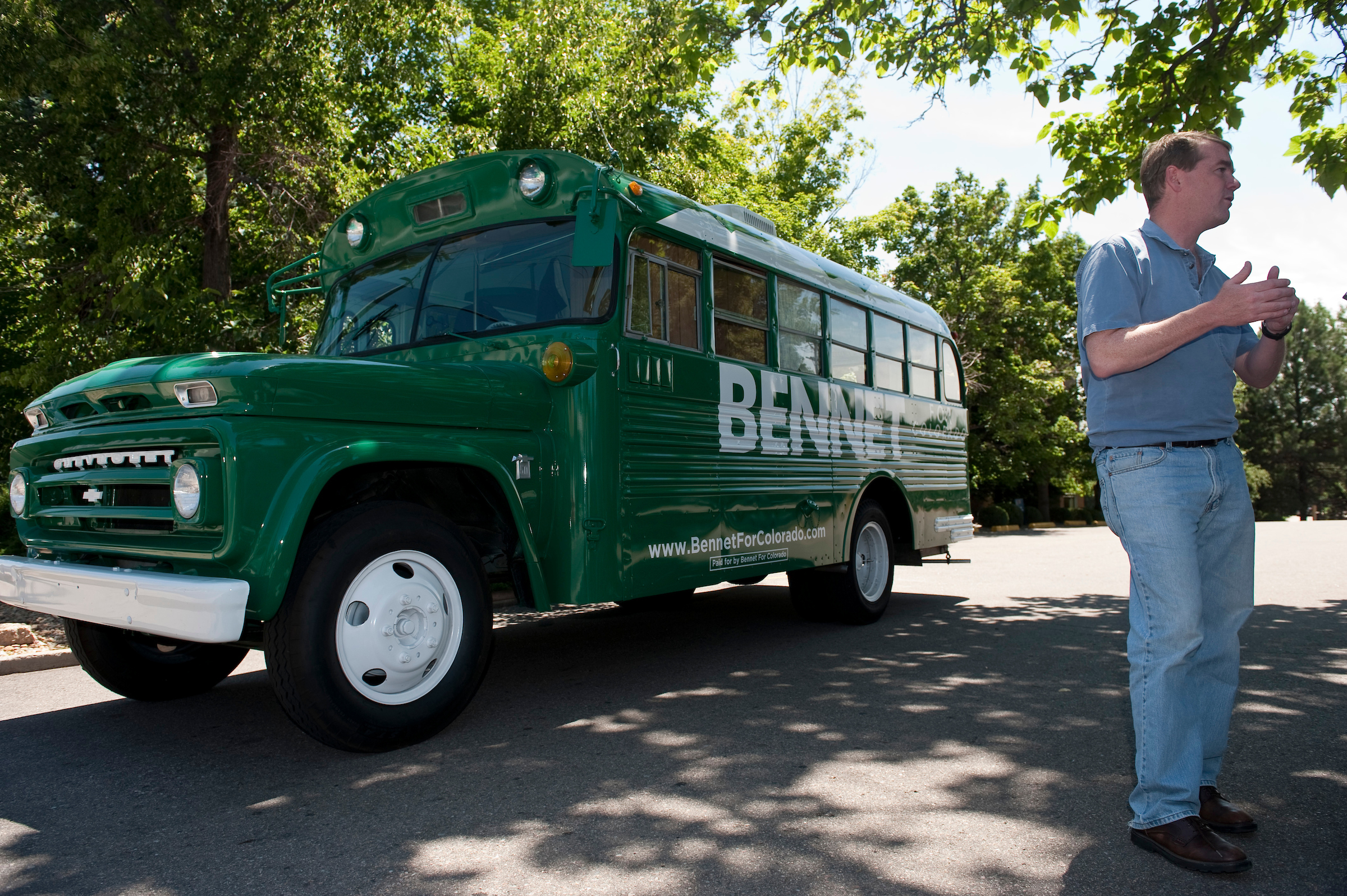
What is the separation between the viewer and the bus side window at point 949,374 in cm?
944

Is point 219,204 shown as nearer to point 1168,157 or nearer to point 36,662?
point 36,662

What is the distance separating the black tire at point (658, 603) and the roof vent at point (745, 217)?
290cm

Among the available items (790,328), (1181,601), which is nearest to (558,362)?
(790,328)

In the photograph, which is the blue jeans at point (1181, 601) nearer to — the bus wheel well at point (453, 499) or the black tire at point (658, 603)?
the bus wheel well at point (453, 499)

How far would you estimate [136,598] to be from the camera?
11.5 feet

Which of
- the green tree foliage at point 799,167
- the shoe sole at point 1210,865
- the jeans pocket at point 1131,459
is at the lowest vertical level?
the shoe sole at point 1210,865

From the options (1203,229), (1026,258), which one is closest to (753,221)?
(1203,229)

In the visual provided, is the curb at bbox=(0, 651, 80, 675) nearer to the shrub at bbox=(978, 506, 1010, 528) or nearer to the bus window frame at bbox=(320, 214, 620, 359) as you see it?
the bus window frame at bbox=(320, 214, 620, 359)

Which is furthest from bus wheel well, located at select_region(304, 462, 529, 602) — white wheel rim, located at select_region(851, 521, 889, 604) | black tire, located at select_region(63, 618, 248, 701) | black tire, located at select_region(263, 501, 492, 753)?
white wheel rim, located at select_region(851, 521, 889, 604)

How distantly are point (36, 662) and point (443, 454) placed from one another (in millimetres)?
4309

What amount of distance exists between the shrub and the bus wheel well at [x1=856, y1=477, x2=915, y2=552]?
22039 mm

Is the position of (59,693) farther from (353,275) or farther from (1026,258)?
(1026,258)

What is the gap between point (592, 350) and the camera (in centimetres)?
472

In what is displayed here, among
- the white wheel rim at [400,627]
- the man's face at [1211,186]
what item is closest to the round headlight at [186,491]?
→ the white wheel rim at [400,627]
